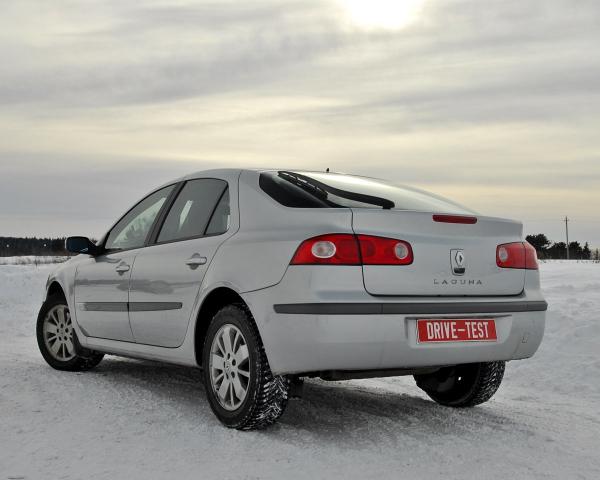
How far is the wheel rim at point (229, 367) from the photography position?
15.8 ft

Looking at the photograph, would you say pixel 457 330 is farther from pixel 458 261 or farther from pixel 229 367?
pixel 229 367

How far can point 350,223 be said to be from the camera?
4.48 meters

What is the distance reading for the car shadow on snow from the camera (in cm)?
496

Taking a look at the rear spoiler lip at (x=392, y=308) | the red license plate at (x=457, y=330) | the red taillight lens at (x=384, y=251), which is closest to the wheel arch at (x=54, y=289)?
the rear spoiler lip at (x=392, y=308)

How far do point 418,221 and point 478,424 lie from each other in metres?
1.57

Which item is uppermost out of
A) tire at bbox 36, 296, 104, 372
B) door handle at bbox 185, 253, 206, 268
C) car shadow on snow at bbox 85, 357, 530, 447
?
door handle at bbox 185, 253, 206, 268

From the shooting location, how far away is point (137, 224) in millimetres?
6457

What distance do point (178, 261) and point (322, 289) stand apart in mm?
1489

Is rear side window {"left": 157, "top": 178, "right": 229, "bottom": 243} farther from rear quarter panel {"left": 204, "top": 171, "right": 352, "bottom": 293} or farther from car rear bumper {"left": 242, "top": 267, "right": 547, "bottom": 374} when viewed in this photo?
car rear bumper {"left": 242, "top": 267, "right": 547, "bottom": 374}

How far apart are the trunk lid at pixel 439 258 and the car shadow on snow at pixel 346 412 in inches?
37.4

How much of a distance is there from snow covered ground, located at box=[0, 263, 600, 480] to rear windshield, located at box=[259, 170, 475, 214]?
1.42m

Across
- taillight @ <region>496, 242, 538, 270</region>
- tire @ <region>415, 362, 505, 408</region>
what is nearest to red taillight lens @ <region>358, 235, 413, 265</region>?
taillight @ <region>496, 242, 538, 270</region>

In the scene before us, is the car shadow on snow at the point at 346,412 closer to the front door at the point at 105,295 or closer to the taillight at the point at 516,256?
the front door at the point at 105,295

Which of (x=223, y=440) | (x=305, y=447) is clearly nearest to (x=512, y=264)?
(x=305, y=447)
